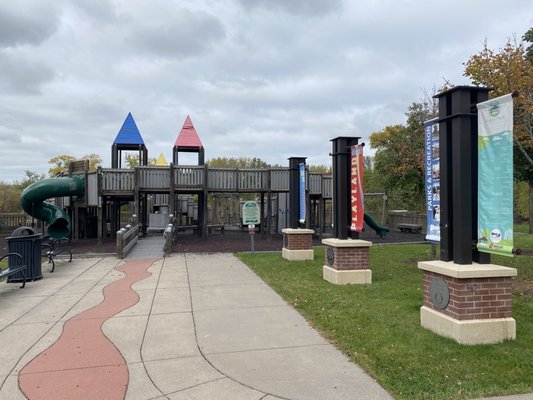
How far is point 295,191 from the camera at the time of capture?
12664 mm

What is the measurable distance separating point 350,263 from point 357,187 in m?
1.52

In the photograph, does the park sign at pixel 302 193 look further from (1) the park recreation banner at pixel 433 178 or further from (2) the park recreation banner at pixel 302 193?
(1) the park recreation banner at pixel 433 178

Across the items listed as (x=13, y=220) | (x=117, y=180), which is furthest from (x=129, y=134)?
(x=13, y=220)

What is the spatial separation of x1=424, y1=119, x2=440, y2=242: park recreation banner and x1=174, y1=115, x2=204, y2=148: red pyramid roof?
18.2 meters

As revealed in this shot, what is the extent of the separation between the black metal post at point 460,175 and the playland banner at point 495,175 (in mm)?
118

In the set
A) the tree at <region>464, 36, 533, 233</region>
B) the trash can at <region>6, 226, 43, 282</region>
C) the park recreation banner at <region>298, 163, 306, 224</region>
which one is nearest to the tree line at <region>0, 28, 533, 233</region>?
the tree at <region>464, 36, 533, 233</region>

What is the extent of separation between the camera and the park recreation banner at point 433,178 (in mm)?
5898

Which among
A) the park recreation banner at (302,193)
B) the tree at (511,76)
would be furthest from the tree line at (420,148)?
→ the park recreation banner at (302,193)

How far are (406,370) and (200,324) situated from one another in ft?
9.45

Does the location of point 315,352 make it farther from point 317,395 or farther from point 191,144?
point 191,144

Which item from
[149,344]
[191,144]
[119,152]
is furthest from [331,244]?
[119,152]

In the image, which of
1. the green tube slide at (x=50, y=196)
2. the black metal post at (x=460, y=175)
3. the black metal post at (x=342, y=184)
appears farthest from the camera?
the green tube slide at (x=50, y=196)

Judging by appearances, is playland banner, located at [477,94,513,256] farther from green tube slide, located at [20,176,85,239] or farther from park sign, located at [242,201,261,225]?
green tube slide, located at [20,176,85,239]

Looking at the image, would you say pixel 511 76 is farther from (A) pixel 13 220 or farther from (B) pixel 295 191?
(A) pixel 13 220
